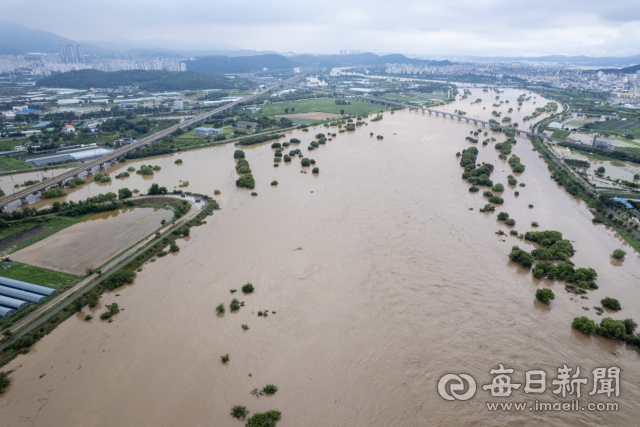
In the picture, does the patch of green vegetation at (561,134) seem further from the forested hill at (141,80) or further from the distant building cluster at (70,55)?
the distant building cluster at (70,55)

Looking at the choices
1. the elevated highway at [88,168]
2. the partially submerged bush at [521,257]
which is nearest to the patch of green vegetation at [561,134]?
the partially submerged bush at [521,257]

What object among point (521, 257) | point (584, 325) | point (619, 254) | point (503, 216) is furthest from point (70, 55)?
point (584, 325)

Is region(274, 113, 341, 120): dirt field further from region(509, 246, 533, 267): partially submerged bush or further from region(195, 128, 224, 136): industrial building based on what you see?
region(509, 246, 533, 267): partially submerged bush

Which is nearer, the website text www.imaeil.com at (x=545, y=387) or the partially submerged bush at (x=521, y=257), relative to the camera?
the website text www.imaeil.com at (x=545, y=387)

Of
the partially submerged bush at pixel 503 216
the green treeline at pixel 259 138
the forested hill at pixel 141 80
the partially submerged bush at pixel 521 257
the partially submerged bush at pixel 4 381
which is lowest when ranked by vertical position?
the partially submerged bush at pixel 4 381

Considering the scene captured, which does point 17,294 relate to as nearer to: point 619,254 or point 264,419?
point 264,419

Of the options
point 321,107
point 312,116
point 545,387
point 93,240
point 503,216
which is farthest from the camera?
point 321,107
